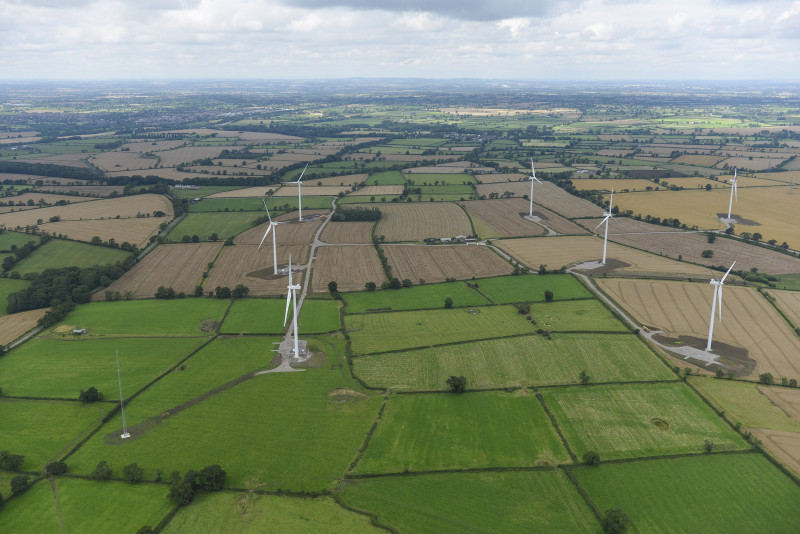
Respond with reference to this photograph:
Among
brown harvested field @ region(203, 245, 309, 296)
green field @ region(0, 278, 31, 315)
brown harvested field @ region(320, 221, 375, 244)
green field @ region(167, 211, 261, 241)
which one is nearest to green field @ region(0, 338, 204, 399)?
green field @ region(0, 278, 31, 315)

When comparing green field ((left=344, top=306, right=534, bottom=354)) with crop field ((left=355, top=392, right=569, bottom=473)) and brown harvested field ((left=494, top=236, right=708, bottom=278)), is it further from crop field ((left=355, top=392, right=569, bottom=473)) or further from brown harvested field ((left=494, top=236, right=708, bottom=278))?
brown harvested field ((left=494, top=236, right=708, bottom=278))

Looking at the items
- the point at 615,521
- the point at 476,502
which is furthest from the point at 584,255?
the point at 476,502

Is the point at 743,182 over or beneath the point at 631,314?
over

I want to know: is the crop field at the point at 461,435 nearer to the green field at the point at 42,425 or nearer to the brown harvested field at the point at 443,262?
the green field at the point at 42,425

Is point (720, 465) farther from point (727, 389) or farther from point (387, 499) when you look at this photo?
point (387, 499)

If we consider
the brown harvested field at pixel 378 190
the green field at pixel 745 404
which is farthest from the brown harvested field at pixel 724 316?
the brown harvested field at pixel 378 190

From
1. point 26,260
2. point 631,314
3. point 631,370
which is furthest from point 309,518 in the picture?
point 26,260
